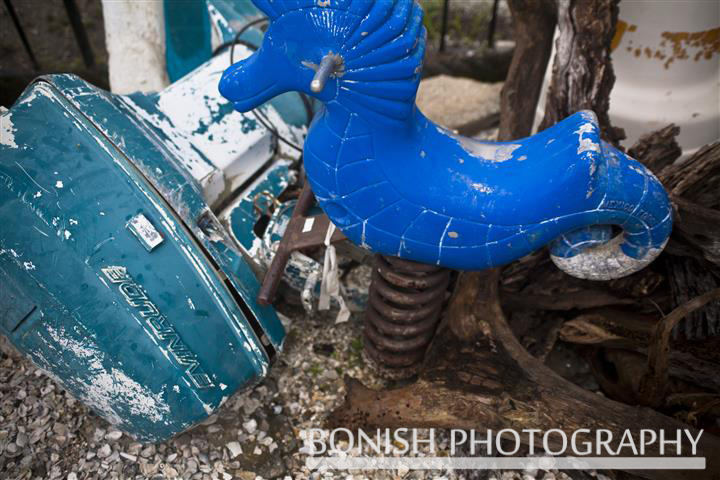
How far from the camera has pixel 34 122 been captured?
1.27 metres

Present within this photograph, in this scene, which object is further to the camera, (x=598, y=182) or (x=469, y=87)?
(x=469, y=87)

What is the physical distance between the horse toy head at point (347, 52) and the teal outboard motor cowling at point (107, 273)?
399mm

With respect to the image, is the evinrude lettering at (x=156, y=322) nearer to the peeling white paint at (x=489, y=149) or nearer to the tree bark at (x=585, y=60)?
the peeling white paint at (x=489, y=149)

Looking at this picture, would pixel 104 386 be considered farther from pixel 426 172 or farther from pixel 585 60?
pixel 585 60

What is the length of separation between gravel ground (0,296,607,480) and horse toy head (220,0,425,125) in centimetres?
86

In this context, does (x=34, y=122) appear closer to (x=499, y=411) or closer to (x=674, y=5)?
(x=499, y=411)

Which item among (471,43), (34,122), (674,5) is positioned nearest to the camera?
(34,122)

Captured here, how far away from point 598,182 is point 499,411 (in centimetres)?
58

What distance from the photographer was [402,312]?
4.76 feet

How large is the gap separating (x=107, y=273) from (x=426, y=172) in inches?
27.5

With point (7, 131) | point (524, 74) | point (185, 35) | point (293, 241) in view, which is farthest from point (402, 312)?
point (185, 35)

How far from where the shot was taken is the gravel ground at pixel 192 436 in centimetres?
142

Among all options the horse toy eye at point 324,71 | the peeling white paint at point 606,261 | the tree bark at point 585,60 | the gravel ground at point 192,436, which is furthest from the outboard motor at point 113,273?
the tree bark at point 585,60

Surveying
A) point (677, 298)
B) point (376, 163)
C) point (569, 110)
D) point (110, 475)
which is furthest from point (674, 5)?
point (110, 475)
